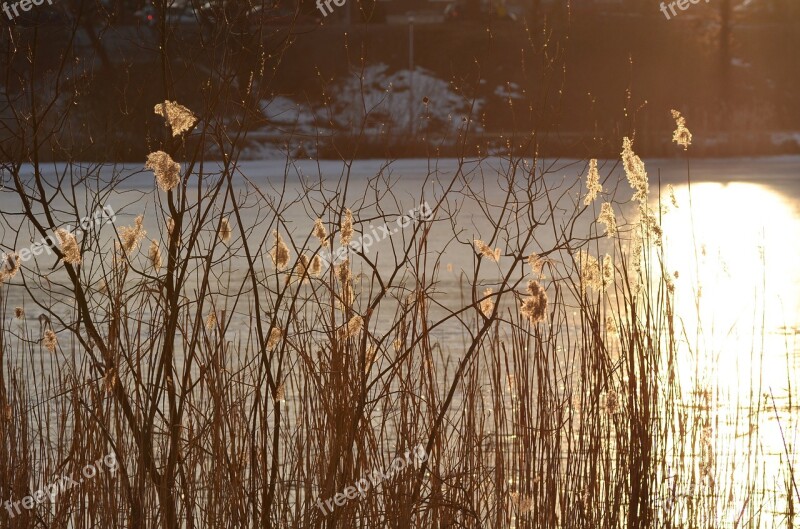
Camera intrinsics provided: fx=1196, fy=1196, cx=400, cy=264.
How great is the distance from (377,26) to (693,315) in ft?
81.3

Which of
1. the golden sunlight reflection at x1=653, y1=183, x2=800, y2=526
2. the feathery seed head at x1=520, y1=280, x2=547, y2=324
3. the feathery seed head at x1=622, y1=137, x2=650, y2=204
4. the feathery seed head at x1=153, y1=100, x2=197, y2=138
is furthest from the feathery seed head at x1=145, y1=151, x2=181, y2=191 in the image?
the golden sunlight reflection at x1=653, y1=183, x2=800, y2=526

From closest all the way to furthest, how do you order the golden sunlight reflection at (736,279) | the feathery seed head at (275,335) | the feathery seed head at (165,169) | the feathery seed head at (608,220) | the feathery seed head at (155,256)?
the feathery seed head at (165,169) < the feathery seed head at (275,335) < the feathery seed head at (155,256) < the feathery seed head at (608,220) < the golden sunlight reflection at (736,279)

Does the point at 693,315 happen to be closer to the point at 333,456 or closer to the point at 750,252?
the point at 750,252

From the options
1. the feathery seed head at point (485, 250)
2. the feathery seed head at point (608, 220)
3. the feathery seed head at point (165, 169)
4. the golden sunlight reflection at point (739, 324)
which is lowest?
the golden sunlight reflection at point (739, 324)

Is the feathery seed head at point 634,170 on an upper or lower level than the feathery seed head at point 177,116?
lower

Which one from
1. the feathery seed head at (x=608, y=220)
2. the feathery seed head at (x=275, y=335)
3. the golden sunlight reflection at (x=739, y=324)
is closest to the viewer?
the feathery seed head at (x=275, y=335)

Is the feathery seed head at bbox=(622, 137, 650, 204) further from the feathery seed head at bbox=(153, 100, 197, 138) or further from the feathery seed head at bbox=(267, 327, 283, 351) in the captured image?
the feathery seed head at bbox=(153, 100, 197, 138)

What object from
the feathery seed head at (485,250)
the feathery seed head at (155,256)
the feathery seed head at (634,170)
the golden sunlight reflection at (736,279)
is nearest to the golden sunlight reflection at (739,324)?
the golden sunlight reflection at (736,279)

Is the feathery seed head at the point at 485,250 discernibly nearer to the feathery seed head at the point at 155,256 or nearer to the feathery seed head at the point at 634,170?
the feathery seed head at the point at 634,170

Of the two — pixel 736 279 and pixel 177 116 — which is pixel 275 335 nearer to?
pixel 177 116

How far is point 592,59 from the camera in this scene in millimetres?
27875

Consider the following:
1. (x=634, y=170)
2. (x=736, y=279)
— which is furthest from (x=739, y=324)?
(x=634, y=170)

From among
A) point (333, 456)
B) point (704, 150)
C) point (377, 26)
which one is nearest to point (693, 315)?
point (333, 456)

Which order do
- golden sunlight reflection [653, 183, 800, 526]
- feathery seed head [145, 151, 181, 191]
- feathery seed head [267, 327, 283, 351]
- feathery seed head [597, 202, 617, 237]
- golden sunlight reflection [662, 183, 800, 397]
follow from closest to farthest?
1. feathery seed head [145, 151, 181, 191]
2. feathery seed head [267, 327, 283, 351]
3. feathery seed head [597, 202, 617, 237]
4. golden sunlight reflection [653, 183, 800, 526]
5. golden sunlight reflection [662, 183, 800, 397]
